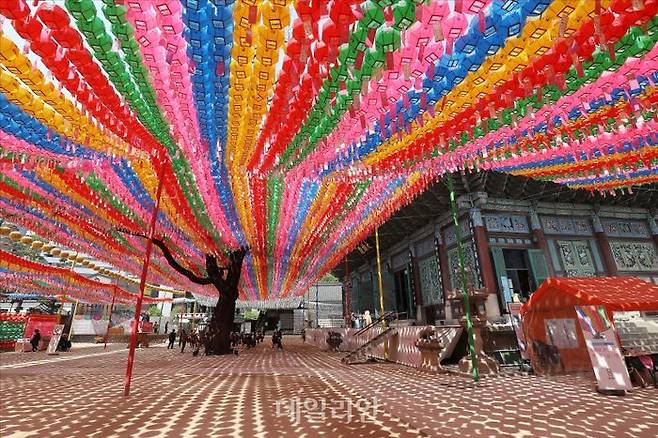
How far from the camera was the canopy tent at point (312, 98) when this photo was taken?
265 cm

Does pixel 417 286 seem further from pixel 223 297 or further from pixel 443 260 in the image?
pixel 223 297

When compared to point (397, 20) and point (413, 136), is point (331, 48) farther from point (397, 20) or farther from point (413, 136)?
point (413, 136)

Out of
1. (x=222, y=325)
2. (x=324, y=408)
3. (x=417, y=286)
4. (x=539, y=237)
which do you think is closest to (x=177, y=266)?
(x=222, y=325)

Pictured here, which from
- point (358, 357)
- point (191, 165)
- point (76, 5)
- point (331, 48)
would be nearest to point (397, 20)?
point (331, 48)

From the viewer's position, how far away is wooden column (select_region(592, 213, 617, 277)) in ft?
43.0

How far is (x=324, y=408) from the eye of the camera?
12.6 feet

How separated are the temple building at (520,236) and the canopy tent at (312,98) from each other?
576 cm

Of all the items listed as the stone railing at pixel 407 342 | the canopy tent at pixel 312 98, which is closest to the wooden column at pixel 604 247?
the canopy tent at pixel 312 98

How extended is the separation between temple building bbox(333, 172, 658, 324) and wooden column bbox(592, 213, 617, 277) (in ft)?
0.10

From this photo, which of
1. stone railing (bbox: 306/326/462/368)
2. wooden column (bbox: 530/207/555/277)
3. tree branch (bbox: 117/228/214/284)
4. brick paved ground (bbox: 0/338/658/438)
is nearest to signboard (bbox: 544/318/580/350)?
brick paved ground (bbox: 0/338/658/438)

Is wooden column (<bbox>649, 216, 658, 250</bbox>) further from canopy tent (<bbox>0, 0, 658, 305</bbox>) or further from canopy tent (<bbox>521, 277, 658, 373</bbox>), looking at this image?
canopy tent (<bbox>0, 0, 658, 305</bbox>)

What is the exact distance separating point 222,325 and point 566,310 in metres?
10.4

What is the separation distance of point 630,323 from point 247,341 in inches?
590

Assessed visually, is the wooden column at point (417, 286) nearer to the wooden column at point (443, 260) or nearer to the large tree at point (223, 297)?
the wooden column at point (443, 260)
